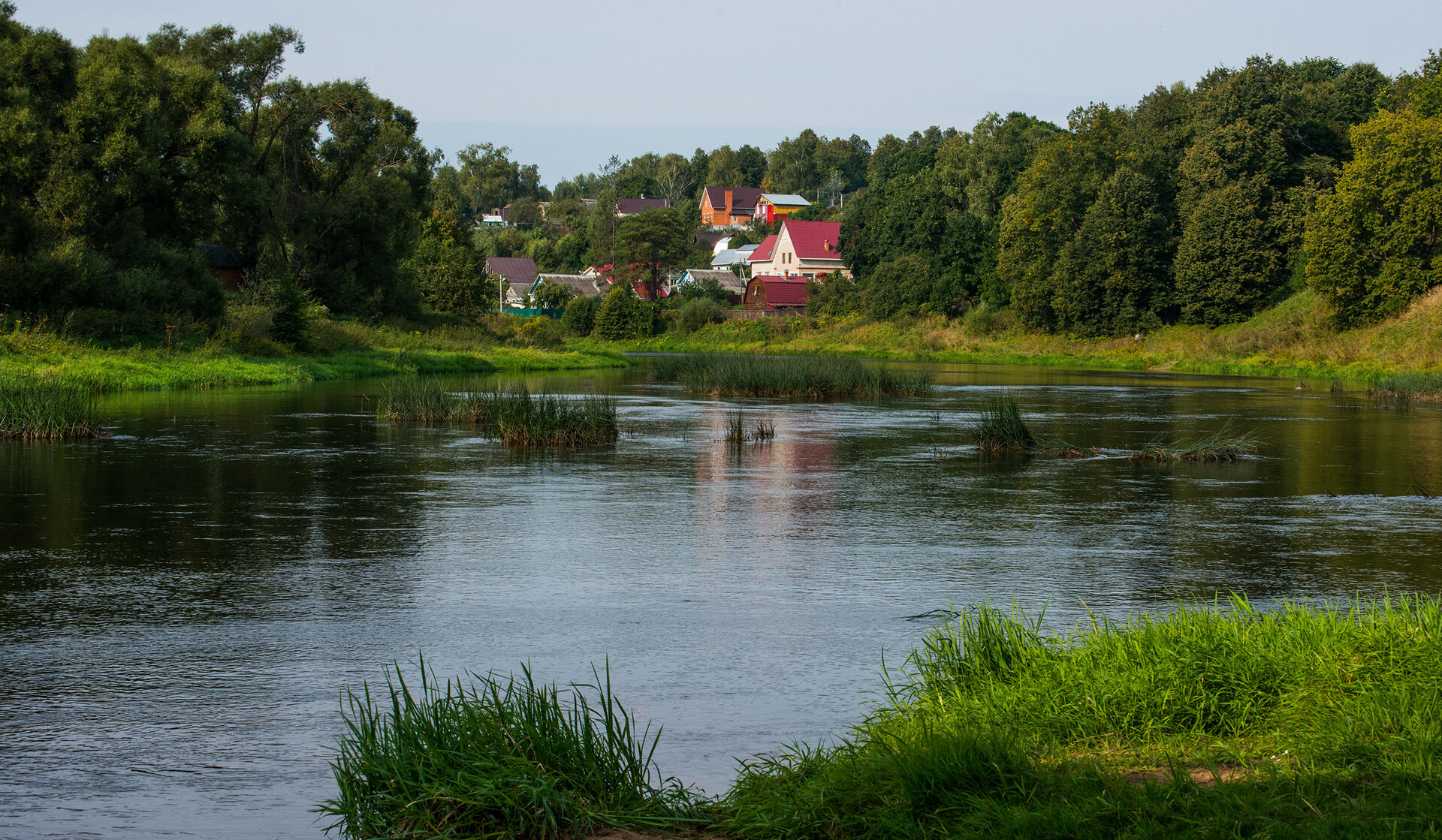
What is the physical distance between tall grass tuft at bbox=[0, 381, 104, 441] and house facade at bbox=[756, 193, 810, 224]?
148 m

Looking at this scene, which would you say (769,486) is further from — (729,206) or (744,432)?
(729,206)

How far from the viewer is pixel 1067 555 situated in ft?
38.7

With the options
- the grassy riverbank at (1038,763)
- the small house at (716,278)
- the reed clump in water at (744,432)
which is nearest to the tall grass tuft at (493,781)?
the grassy riverbank at (1038,763)

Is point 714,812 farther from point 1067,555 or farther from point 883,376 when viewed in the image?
point 883,376

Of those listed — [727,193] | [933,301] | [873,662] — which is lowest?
[873,662]

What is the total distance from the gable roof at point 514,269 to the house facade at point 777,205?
44503 mm

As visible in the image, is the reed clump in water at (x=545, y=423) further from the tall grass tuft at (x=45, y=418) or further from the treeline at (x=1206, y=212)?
the treeline at (x=1206, y=212)

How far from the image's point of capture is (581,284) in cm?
11781

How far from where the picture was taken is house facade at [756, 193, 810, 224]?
168 m

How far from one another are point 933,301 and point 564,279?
47.9m

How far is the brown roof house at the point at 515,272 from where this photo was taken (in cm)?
12475

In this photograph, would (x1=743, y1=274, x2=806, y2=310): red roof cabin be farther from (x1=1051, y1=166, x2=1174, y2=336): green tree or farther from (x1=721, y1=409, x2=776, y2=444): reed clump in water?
(x1=721, y1=409, x2=776, y2=444): reed clump in water

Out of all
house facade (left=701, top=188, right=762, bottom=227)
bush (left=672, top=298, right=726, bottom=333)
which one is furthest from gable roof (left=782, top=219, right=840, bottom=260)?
house facade (left=701, top=188, right=762, bottom=227)

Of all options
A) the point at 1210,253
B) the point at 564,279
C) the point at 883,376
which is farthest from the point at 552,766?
the point at 564,279
